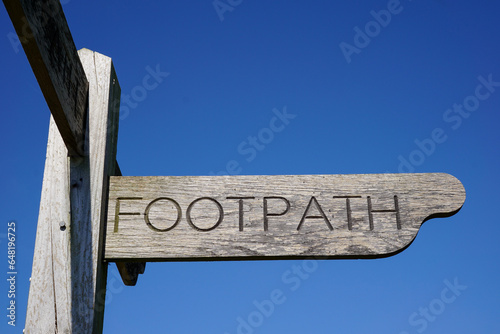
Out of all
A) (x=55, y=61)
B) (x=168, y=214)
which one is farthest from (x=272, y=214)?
(x=55, y=61)

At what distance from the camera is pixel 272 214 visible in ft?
5.96

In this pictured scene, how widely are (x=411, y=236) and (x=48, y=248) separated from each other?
1.20 m

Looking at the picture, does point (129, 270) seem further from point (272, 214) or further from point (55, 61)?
point (55, 61)

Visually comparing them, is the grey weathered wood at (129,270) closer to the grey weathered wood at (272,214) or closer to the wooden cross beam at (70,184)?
the wooden cross beam at (70,184)

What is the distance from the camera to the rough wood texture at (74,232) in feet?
5.49

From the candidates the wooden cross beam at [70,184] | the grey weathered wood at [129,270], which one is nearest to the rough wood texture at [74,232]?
the wooden cross beam at [70,184]

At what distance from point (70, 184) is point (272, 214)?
0.70 m

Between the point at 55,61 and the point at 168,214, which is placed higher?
the point at 55,61

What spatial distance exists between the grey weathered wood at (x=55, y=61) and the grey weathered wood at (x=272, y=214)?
0.26 metres

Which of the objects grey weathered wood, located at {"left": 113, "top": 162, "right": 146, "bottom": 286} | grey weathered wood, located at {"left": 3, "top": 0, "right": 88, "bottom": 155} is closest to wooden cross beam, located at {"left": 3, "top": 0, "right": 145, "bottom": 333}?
grey weathered wood, located at {"left": 3, "top": 0, "right": 88, "bottom": 155}

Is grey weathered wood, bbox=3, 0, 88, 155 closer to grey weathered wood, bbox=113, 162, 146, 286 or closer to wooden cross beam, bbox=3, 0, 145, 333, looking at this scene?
wooden cross beam, bbox=3, 0, 145, 333

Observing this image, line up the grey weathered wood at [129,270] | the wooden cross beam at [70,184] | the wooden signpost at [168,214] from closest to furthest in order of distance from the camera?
the wooden cross beam at [70,184]
the wooden signpost at [168,214]
the grey weathered wood at [129,270]

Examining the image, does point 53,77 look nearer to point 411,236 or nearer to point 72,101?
point 72,101

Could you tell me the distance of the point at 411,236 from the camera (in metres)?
1.78
